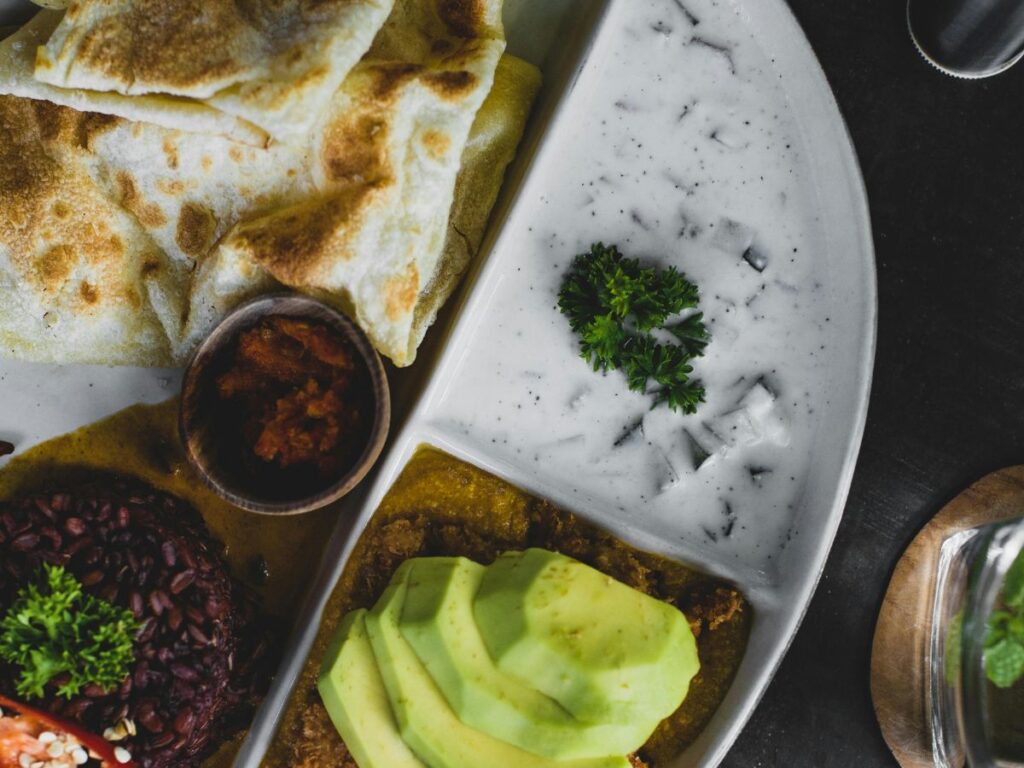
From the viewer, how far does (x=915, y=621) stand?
2.91 meters

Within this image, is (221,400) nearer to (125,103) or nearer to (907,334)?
(125,103)

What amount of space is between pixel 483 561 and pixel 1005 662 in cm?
162

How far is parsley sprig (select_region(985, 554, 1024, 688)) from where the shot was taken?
8.77 ft

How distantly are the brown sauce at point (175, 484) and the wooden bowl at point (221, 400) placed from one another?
384mm

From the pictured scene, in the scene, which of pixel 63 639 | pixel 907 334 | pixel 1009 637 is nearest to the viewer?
pixel 63 639

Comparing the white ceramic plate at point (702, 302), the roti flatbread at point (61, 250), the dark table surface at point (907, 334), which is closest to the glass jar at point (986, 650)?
the dark table surface at point (907, 334)

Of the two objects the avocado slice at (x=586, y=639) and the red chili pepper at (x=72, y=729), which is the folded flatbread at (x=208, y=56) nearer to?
the avocado slice at (x=586, y=639)

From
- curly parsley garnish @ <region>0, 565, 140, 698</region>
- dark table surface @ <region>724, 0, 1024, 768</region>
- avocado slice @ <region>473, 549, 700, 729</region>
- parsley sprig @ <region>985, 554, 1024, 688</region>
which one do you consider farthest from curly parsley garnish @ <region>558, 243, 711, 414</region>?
curly parsley garnish @ <region>0, 565, 140, 698</region>

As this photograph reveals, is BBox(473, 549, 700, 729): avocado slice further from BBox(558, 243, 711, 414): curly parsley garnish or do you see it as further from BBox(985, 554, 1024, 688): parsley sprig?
BBox(985, 554, 1024, 688): parsley sprig

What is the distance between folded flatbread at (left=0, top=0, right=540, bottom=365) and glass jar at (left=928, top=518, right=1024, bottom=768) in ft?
6.14

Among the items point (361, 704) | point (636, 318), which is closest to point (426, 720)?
point (361, 704)

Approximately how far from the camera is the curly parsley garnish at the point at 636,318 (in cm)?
255

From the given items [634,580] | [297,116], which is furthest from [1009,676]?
[297,116]

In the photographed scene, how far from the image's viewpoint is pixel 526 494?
2.75 meters
